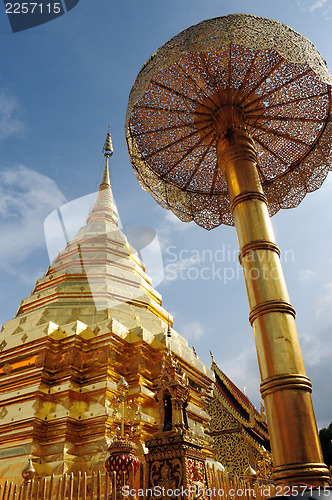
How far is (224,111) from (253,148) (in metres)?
0.66

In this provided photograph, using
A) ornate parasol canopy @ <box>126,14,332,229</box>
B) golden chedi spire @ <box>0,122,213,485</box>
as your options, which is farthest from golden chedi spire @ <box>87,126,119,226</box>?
ornate parasol canopy @ <box>126,14,332,229</box>

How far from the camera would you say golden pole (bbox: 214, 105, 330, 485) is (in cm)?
283

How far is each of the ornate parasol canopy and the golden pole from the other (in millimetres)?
830

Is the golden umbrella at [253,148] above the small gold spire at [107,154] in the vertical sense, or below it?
below

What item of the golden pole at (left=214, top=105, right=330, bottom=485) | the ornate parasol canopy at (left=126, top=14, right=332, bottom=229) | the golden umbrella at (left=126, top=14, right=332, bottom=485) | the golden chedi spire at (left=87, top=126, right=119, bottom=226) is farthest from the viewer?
the golden chedi spire at (left=87, top=126, right=119, bottom=226)

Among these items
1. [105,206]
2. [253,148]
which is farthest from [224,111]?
[105,206]

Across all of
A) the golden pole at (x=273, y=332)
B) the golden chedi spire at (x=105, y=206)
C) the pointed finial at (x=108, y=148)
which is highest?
the pointed finial at (x=108, y=148)

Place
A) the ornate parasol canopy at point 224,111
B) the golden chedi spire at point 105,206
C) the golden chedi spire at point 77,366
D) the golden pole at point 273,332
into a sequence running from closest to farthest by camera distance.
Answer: the golden pole at point 273,332
the ornate parasol canopy at point 224,111
the golden chedi spire at point 77,366
the golden chedi spire at point 105,206

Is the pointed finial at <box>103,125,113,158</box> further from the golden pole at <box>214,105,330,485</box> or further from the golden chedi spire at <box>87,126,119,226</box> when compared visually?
the golden pole at <box>214,105,330,485</box>

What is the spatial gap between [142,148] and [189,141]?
727 millimetres

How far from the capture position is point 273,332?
3316 millimetres

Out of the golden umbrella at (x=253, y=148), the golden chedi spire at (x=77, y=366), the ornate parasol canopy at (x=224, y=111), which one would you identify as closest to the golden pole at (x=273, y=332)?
the golden umbrella at (x=253, y=148)

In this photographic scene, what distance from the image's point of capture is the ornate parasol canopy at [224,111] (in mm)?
4309

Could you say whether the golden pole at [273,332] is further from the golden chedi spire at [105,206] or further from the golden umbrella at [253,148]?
the golden chedi spire at [105,206]
